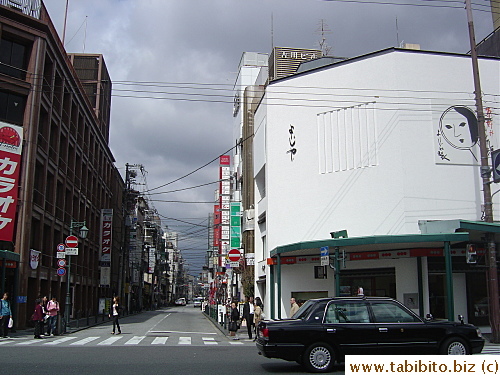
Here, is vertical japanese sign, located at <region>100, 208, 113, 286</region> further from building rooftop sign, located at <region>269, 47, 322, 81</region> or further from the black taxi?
the black taxi

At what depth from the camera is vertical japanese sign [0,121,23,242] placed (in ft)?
85.1

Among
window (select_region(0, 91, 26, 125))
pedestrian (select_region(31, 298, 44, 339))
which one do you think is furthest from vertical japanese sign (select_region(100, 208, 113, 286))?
pedestrian (select_region(31, 298, 44, 339))

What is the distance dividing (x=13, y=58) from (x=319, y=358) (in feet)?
82.3

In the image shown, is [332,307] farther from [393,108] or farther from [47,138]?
[47,138]

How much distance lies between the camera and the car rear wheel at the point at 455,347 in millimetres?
12047

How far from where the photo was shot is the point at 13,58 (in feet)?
95.6

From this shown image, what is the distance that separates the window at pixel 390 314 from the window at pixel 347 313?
233 mm

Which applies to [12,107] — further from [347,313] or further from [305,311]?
[347,313]

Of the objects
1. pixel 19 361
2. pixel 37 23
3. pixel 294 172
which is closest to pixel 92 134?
pixel 37 23

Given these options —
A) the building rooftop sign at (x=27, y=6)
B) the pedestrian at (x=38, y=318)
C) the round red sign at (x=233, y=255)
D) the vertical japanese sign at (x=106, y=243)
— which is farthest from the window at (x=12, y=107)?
the vertical japanese sign at (x=106, y=243)

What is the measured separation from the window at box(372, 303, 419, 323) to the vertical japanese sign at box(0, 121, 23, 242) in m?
20.0

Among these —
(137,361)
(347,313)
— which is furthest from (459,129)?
(137,361)

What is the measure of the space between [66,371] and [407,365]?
7876 mm

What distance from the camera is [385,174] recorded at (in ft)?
85.0
